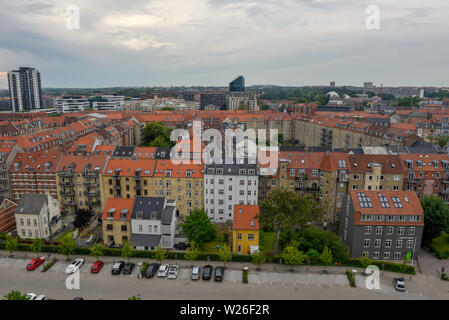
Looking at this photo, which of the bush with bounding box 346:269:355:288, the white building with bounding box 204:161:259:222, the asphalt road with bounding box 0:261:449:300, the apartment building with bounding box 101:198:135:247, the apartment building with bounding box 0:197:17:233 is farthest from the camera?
the white building with bounding box 204:161:259:222

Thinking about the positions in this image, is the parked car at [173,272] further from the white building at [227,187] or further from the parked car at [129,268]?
the white building at [227,187]

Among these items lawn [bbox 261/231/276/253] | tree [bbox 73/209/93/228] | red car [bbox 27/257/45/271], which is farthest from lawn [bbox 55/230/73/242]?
lawn [bbox 261/231/276/253]

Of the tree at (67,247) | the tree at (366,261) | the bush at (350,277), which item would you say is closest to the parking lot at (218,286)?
the bush at (350,277)

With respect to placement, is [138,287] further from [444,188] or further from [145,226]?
[444,188]

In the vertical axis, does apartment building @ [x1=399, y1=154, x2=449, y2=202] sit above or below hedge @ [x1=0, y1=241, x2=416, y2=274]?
above

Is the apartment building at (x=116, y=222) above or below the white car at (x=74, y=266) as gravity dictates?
above

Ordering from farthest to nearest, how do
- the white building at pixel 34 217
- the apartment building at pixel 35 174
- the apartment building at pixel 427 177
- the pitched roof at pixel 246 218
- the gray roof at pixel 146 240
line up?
the apartment building at pixel 35 174
the apartment building at pixel 427 177
the white building at pixel 34 217
the gray roof at pixel 146 240
the pitched roof at pixel 246 218

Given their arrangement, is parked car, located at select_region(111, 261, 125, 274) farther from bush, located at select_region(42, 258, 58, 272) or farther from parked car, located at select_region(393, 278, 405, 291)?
parked car, located at select_region(393, 278, 405, 291)

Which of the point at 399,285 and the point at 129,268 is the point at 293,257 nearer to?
the point at 399,285
